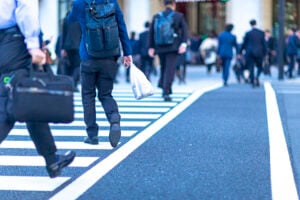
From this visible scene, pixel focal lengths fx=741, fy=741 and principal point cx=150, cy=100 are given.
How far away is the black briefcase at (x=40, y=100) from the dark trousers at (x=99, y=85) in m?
2.39

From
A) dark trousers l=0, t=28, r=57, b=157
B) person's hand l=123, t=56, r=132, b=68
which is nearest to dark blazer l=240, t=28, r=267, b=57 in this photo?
person's hand l=123, t=56, r=132, b=68

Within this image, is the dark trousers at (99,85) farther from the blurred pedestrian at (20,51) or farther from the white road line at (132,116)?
the white road line at (132,116)

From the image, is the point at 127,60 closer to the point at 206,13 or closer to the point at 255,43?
the point at 255,43

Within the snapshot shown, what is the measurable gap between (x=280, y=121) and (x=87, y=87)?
3681mm

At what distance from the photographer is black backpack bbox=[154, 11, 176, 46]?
13.2m

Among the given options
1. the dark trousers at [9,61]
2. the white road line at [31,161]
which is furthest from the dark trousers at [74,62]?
the dark trousers at [9,61]

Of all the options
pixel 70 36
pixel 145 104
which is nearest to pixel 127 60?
pixel 145 104

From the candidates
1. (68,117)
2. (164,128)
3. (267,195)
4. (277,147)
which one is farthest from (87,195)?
(164,128)

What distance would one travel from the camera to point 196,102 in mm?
13938

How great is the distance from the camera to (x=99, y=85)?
793 cm

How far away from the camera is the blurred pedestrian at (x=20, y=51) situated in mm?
5426

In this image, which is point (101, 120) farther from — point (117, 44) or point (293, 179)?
point (293, 179)

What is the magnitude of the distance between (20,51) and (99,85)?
2353mm

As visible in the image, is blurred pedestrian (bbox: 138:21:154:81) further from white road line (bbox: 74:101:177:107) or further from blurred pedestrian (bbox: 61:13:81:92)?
white road line (bbox: 74:101:177:107)
